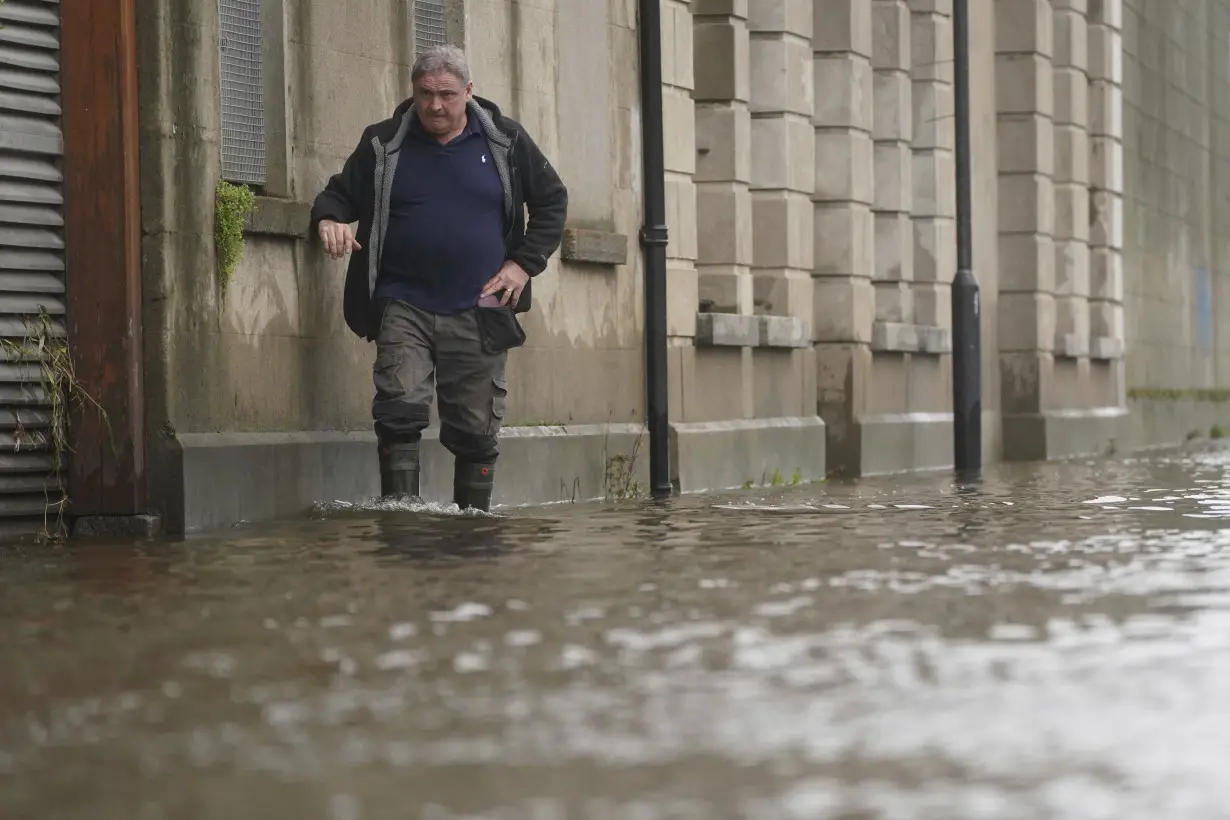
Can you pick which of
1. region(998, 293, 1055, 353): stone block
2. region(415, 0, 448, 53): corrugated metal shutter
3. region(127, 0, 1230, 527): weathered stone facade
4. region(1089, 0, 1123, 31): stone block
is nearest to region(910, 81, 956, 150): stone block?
region(127, 0, 1230, 527): weathered stone facade

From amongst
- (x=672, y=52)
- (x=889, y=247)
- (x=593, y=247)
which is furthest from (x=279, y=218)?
(x=889, y=247)

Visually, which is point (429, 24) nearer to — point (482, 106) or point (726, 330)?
point (482, 106)

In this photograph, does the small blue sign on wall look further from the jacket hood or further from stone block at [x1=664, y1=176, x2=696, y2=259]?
the jacket hood

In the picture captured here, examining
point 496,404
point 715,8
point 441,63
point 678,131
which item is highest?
point 715,8

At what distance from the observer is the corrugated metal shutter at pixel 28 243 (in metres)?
8.84

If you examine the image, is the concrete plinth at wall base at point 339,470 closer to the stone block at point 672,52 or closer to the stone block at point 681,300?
the stone block at point 681,300

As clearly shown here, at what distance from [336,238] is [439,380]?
2.64 feet

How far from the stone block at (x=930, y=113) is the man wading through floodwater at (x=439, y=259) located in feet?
30.2

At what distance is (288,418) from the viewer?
9867mm

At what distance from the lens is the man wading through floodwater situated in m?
9.51

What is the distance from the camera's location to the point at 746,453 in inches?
558

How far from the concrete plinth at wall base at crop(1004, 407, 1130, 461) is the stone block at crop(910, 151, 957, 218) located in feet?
7.40

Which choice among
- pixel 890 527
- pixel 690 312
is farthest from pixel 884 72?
pixel 890 527

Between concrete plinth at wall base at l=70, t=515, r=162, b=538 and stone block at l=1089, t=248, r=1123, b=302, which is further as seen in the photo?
stone block at l=1089, t=248, r=1123, b=302
